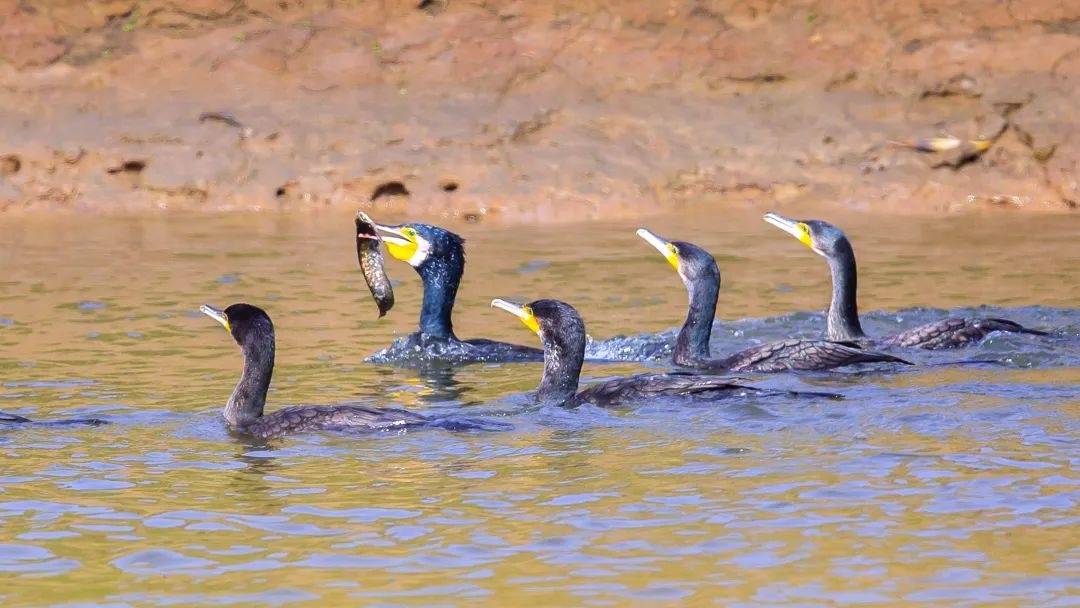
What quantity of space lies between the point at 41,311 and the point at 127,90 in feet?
23.5

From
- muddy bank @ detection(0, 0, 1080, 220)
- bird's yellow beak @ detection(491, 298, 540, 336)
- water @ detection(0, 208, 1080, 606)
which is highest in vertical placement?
muddy bank @ detection(0, 0, 1080, 220)

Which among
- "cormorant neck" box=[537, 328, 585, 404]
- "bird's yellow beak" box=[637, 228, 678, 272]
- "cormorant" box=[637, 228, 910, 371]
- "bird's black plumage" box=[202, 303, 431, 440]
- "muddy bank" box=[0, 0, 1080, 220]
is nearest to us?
"bird's black plumage" box=[202, 303, 431, 440]

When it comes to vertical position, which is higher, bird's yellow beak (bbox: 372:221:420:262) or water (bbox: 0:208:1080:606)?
bird's yellow beak (bbox: 372:221:420:262)

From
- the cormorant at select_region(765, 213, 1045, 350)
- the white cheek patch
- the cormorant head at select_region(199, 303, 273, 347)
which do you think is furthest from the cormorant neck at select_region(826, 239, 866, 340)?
the cormorant head at select_region(199, 303, 273, 347)

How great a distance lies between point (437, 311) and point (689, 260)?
1623mm

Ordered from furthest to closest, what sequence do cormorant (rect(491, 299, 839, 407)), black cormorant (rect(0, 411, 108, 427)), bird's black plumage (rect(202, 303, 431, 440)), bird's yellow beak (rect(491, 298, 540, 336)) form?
1. bird's yellow beak (rect(491, 298, 540, 336))
2. cormorant (rect(491, 299, 839, 407))
3. black cormorant (rect(0, 411, 108, 427))
4. bird's black plumage (rect(202, 303, 431, 440))

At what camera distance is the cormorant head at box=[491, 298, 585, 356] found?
9320 millimetres

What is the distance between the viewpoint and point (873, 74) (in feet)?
63.7

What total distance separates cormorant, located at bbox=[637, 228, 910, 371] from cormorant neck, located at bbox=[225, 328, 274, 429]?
2743 millimetres

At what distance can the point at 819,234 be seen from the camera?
1161 centimetres

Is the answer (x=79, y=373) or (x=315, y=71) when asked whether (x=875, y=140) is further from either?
(x=79, y=373)

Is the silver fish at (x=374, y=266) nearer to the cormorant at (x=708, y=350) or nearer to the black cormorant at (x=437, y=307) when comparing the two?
the black cormorant at (x=437, y=307)

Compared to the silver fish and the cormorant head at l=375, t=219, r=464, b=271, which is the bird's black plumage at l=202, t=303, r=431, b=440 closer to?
the silver fish

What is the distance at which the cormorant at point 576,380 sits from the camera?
8.85 metres
